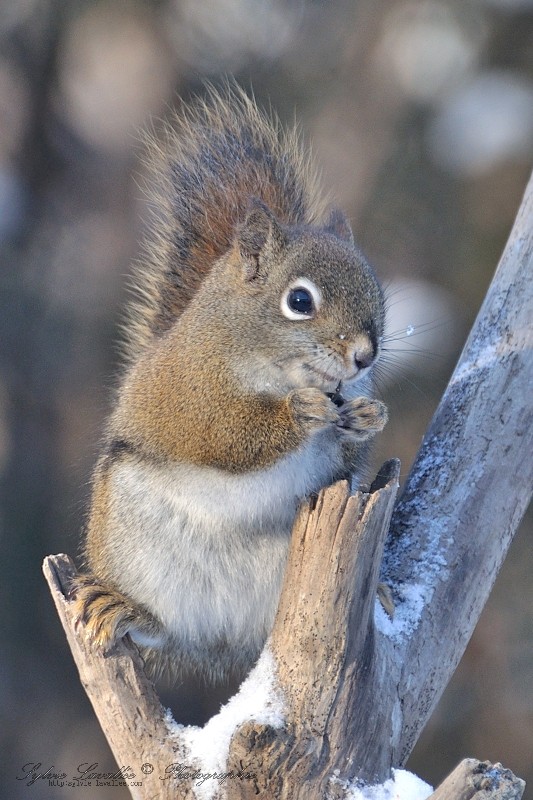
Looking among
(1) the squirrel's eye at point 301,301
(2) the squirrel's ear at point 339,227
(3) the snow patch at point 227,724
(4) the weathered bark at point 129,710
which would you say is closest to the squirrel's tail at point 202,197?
(2) the squirrel's ear at point 339,227

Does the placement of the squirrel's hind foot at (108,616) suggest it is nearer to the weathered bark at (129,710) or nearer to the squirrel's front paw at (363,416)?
the weathered bark at (129,710)

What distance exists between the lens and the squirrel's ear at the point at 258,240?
1718 millimetres

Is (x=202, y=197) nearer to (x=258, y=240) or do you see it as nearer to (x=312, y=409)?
(x=258, y=240)

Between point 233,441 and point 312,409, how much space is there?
6.6 inches

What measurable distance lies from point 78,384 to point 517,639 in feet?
7.32

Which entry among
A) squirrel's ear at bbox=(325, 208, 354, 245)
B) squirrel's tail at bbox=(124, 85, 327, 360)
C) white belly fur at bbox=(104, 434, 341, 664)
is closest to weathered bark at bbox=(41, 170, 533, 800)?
white belly fur at bbox=(104, 434, 341, 664)

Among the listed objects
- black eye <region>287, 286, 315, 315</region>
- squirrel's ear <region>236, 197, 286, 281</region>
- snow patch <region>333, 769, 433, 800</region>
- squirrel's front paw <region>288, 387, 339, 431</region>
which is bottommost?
snow patch <region>333, 769, 433, 800</region>

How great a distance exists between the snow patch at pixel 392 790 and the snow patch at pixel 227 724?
0.15 m

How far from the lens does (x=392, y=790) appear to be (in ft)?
4.90

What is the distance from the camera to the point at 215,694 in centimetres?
407

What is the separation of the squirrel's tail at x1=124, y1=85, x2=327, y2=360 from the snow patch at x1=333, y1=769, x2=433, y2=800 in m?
0.99

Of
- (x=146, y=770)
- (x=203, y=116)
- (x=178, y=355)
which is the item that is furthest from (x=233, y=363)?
(x=203, y=116)

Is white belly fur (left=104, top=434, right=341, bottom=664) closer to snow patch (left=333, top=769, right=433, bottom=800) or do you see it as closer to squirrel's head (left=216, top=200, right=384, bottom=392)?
squirrel's head (left=216, top=200, right=384, bottom=392)

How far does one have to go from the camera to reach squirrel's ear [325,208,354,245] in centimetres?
192
